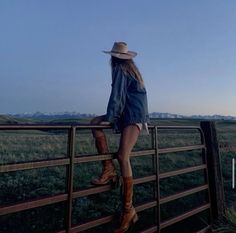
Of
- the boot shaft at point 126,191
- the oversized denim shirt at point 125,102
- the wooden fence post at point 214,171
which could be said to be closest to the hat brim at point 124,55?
the oversized denim shirt at point 125,102

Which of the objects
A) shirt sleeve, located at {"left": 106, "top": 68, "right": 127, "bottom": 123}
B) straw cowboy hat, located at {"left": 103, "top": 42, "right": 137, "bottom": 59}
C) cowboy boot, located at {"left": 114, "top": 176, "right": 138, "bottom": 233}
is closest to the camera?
shirt sleeve, located at {"left": 106, "top": 68, "right": 127, "bottom": 123}

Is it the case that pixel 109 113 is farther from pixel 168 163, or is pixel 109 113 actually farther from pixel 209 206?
pixel 168 163

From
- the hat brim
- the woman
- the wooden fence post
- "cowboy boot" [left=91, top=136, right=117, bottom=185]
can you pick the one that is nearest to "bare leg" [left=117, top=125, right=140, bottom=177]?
the woman

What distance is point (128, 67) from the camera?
154 inches

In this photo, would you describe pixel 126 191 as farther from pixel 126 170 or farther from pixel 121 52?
pixel 121 52

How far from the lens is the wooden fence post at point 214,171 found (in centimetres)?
562

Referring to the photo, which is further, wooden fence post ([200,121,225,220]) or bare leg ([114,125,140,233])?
wooden fence post ([200,121,225,220])

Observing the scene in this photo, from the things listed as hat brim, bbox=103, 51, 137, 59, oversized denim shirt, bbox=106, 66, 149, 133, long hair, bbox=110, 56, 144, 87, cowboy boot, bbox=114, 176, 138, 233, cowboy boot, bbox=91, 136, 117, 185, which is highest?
hat brim, bbox=103, 51, 137, 59

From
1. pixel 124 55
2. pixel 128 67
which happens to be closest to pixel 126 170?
pixel 128 67

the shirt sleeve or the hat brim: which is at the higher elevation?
the hat brim

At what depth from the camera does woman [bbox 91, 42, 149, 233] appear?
377 centimetres

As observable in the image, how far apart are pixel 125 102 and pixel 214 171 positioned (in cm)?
244

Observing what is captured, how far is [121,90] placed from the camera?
3.78 m

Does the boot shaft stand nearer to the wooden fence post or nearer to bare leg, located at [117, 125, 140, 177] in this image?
bare leg, located at [117, 125, 140, 177]
